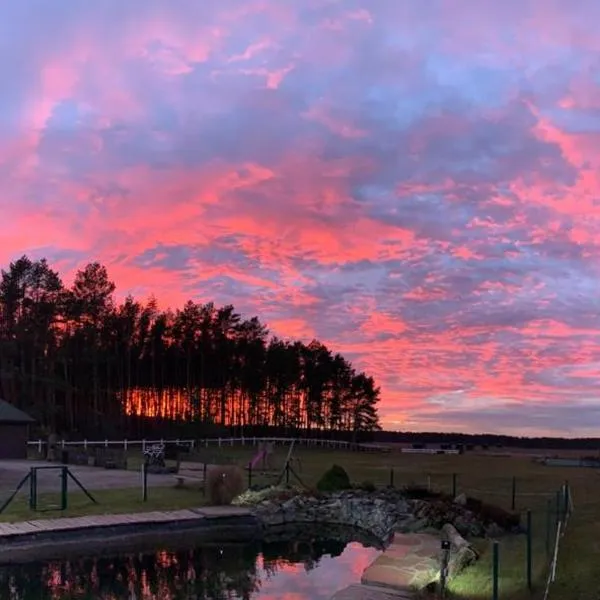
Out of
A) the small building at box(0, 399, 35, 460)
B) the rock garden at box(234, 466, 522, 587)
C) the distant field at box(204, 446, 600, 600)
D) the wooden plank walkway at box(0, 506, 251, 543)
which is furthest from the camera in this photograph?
the small building at box(0, 399, 35, 460)

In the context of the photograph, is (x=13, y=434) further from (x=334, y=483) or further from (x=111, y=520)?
(x=111, y=520)

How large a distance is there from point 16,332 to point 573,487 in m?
54.5

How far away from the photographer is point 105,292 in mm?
79000

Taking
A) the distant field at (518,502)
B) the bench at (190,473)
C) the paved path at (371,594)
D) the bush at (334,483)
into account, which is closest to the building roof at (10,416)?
the bench at (190,473)

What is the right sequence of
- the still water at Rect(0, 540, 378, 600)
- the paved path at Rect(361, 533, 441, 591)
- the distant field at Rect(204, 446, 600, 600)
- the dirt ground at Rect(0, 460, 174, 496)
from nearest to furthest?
1. the distant field at Rect(204, 446, 600, 600)
2. the paved path at Rect(361, 533, 441, 591)
3. the still water at Rect(0, 540, 378, 600)
4. the dirt ground at Rect(0, 460, 174, 496)

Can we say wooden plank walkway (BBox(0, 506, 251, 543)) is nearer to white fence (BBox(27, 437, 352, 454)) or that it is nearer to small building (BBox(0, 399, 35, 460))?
white fence (BBox(27, 437, 352, 454))

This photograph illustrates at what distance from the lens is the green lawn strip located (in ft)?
77.2

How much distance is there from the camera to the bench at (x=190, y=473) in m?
32.9

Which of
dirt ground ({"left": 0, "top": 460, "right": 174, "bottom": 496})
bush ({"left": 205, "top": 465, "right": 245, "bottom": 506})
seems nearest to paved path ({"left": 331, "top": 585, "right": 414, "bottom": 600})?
bush ({"left": 205, "top": 465, "right": 245, "bottom": 506})

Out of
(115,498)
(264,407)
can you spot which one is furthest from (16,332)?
(115,498)

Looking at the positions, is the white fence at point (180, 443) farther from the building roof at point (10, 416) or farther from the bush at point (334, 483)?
the bush at point (334, 483)

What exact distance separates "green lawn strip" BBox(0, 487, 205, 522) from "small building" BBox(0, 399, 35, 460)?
2121 centimetres

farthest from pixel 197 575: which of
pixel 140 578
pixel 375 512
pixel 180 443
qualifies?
pixel 180 443

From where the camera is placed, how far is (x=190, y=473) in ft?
124
